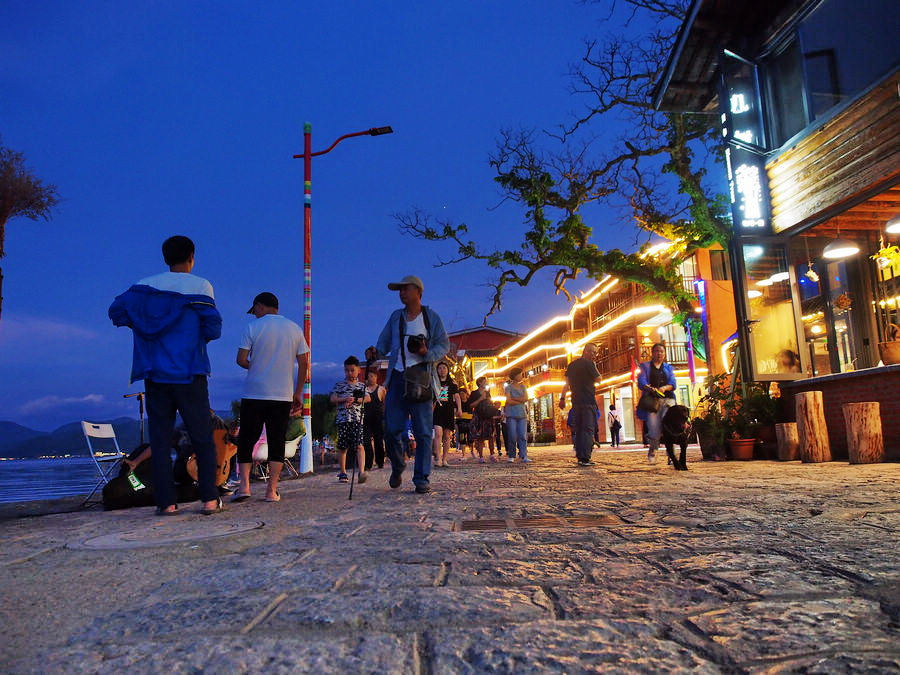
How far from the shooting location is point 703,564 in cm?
235

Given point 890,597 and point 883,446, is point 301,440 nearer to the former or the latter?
point 883,446

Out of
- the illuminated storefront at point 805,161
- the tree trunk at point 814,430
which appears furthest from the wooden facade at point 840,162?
the tree trunk at point 814,430

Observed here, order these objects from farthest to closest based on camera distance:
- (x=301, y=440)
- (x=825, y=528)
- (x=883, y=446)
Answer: (x=301, y=440) → (x=883, y=446) → (x=825, y=528)

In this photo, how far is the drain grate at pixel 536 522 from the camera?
3.50 m

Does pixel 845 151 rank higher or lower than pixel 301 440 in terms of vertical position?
higher

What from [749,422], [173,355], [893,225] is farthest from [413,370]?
[893,225]

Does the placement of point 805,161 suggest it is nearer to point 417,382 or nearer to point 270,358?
point 417,382

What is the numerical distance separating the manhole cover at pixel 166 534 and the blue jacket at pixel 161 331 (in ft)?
3.62

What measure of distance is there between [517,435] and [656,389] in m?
4.02

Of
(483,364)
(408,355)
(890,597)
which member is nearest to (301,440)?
(408,355)

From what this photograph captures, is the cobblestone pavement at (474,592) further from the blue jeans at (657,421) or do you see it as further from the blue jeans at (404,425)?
the blue jeans at (657,421)

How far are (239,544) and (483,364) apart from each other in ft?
162

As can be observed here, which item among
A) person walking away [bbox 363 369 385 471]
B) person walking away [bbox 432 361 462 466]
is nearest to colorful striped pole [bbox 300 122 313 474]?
person walking away [bbox 432 361 462 466]

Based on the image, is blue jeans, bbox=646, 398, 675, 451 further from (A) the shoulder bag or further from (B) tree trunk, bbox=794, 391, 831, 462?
(A) the shoulder bag
